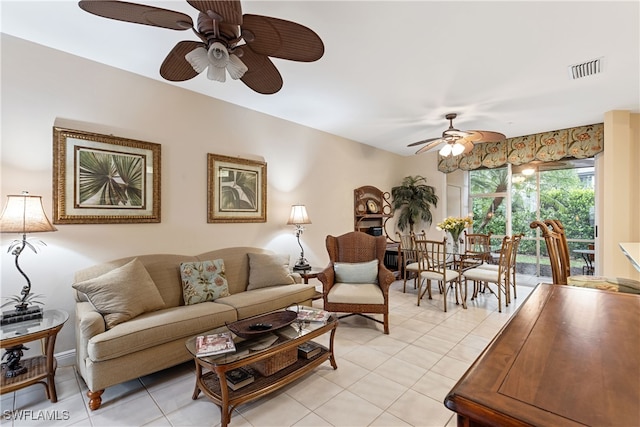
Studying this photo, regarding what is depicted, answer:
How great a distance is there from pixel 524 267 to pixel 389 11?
18.8 feet

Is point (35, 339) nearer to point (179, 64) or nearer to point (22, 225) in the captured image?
point (22, 225)

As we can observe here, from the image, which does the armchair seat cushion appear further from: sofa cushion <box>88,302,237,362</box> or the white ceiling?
the white ceiling

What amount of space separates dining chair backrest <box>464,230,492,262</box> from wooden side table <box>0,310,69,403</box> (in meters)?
5.02

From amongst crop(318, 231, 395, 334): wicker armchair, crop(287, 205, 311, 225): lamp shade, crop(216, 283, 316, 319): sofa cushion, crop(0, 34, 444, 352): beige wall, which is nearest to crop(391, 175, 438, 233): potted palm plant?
crop(0, 34, 444, 352): beige wall

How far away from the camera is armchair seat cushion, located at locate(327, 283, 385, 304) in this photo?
3.13m

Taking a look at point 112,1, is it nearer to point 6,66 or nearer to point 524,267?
point 6,66

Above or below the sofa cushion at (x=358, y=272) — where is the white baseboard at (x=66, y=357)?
below

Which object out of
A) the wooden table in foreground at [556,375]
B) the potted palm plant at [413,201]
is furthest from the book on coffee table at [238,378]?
the potted palm plant at [413,201]

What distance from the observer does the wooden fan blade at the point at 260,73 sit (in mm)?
1841

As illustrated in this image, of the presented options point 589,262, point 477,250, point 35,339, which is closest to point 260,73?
point 35,339

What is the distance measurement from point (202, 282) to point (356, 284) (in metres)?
1.73

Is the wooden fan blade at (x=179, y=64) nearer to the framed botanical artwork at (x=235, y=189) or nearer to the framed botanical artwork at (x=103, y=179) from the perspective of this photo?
the framed botanical artwork at (x=103, y=179)

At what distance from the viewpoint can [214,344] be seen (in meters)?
1.91

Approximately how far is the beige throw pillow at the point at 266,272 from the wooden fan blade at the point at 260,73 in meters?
1.96
